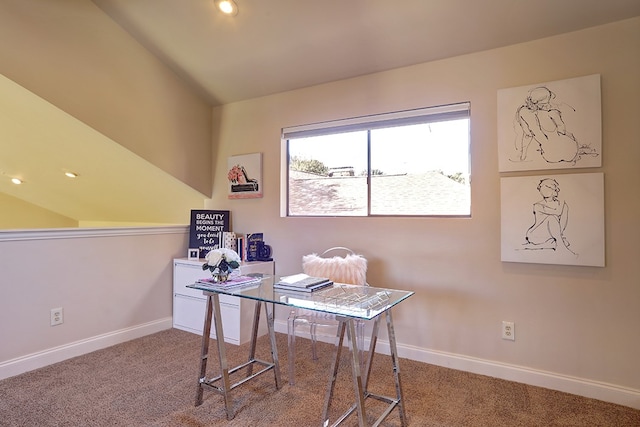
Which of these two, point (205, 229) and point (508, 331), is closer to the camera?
point (508, 331)

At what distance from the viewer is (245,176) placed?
3510mm

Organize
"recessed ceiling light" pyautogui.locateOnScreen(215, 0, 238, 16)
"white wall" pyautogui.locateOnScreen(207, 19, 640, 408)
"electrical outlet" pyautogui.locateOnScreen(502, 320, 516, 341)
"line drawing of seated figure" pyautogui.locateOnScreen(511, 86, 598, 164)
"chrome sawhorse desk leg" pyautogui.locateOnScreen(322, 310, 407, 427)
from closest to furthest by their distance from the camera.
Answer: "chrome sawhorse desk leg" pyautogui.locateOnScreen(322, 310, 407, 427) < "white wall" pyautogui.locateOnScreen(207, 19, 640, 408) < "line drawing of seated figure" pyautogui.locateOnScreen(511, 86, 598, 164) < "electrical outlet" pyautogui.locateOnScreen(502, 320, 516, 341) < "recessed ceiling light" pyautogui.locateOnScreen(215, 0, 238, 16)

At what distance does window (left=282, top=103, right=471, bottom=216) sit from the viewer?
2609mm

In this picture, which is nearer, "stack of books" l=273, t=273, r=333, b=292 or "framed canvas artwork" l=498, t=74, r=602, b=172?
"stack of books" l=273, t=273, r=333, b=292

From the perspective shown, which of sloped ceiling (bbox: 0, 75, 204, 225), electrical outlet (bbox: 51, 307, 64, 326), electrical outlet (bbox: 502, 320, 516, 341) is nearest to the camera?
electrical outlet (bbox: 502, 320, 516, 341)

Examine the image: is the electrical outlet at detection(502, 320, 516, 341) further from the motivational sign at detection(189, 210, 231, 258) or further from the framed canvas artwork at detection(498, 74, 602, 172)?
the motivational sign at detection(189, 210, 231, 258)

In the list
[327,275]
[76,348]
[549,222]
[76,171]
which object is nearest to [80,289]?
[76,348]

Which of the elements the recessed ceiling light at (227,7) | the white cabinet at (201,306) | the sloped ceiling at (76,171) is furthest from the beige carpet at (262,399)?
the recessed ceiling light at (227,7)

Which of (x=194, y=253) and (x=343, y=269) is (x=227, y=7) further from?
(x=194, y=253)

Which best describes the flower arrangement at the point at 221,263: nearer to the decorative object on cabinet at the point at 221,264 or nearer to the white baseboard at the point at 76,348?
the decorative object on cabinet at the point at 221,264

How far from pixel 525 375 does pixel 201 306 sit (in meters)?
2.63

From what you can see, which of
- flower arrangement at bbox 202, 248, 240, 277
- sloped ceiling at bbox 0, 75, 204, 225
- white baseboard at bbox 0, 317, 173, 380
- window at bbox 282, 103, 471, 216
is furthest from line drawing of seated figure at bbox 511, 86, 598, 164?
white baseboard at bbox 0, 317, 173, 380

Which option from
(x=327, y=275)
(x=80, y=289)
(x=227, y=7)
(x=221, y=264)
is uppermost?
(x=227, y=7)

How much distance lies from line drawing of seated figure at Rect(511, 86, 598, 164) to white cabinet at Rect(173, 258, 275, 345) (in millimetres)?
2279
